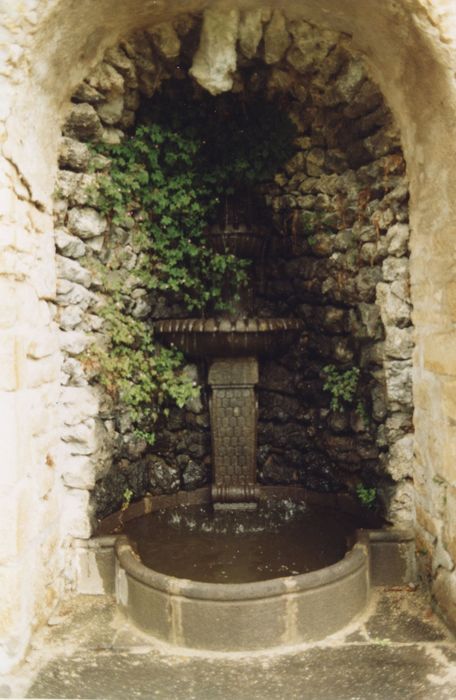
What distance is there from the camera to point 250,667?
283 centimetres

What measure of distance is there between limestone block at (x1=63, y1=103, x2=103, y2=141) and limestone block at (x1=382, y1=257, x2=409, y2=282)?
1930 millimetres

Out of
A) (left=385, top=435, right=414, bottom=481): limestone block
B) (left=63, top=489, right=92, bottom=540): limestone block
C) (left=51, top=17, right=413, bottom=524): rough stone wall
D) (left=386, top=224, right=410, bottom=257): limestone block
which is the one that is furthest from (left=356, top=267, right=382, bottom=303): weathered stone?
(left=63, top=489, right=92, bottom=540): limestone block

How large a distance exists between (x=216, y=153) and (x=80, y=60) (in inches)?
50.1

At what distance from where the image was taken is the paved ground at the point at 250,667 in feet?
8.57

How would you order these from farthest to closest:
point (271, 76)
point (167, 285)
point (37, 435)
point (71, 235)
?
point (167, 285)
point (271, 76)
point (71, 235)
point (37, 435)

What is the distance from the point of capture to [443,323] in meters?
3.05

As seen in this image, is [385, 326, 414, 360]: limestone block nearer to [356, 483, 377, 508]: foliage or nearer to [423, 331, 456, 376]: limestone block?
[423, 331, 456, 376]: limestone block

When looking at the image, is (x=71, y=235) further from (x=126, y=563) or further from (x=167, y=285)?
(x=126, y=563)

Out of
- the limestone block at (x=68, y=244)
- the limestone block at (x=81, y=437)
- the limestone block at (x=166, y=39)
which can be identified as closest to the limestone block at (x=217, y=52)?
the limestone block at (x=166, y=39)

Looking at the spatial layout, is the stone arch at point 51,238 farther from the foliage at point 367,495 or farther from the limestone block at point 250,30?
the foliage at point 367,495

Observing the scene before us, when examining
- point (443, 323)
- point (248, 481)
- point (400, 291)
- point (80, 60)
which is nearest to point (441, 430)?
point (443, 323)

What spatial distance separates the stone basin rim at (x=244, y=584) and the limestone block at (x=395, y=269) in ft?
5.31

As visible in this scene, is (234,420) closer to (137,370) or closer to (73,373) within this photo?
(137,370)

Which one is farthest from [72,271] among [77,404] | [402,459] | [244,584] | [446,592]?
[446,592]
